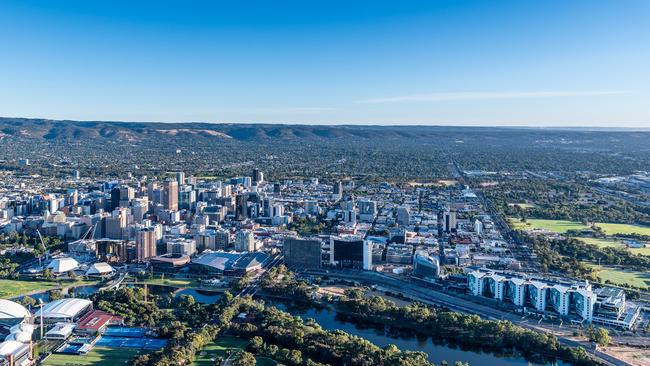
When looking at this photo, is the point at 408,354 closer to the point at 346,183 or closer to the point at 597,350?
the point at 597,350

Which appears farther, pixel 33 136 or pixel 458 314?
pixel 33 136

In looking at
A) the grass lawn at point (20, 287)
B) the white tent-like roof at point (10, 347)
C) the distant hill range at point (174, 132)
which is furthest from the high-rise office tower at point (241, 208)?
the distant hill range at point (174, 132)

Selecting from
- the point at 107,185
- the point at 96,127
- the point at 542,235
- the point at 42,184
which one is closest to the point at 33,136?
the point at 96,127

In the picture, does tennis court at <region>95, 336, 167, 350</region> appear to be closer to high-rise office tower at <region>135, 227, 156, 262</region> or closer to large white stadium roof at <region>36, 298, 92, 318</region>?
large white stadium roof at <region>36, 298, 92, 318</region>

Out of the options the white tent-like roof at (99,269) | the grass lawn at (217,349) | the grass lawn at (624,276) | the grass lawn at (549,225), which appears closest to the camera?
the grass lawn at (217,349)

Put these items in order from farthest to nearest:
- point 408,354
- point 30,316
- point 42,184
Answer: point 42,184, point 30,316, point 408,354

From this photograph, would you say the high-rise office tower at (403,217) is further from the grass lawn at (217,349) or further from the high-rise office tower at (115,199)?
the grass lawn at (217,349)

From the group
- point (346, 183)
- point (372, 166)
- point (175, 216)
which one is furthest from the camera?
point (372, 166)

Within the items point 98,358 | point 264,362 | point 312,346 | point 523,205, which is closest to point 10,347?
point 98,358
